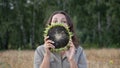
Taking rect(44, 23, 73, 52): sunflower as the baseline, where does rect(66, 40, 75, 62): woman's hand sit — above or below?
below

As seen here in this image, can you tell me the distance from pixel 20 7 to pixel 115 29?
34.3 feet

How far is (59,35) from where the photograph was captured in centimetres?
340

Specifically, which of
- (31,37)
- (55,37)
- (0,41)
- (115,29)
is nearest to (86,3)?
(115,29)

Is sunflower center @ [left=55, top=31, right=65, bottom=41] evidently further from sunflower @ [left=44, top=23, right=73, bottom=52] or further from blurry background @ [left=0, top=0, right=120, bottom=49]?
blurry background @ [left=0, top=0, right=120, bottom=49]

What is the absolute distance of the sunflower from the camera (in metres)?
3.36

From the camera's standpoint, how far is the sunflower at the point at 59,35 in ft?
11.0

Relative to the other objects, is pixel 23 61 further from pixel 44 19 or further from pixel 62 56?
pixel 44 19

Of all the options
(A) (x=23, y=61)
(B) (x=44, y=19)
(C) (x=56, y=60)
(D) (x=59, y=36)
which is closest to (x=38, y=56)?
(C) (x=56, y=60)

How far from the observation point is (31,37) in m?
42.2

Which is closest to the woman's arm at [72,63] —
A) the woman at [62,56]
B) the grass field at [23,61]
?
the woman at [62,56]

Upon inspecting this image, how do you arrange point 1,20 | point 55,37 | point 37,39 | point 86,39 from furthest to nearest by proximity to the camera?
point 86,39 → point 37,39 → point 1,20 → point 55,37

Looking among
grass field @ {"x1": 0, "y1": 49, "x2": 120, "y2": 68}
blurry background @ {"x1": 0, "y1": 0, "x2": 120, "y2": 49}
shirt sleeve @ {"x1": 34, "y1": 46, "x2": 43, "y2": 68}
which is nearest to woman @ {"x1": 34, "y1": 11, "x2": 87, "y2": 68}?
shirt sleeve @ {"x1": 34, "y1": 46, "x2": 43, "y2": 68}

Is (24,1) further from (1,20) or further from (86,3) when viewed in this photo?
(86,3)

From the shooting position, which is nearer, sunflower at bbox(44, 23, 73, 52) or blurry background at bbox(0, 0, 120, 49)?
sunflower at bbox(44, 23, 73, 52)
